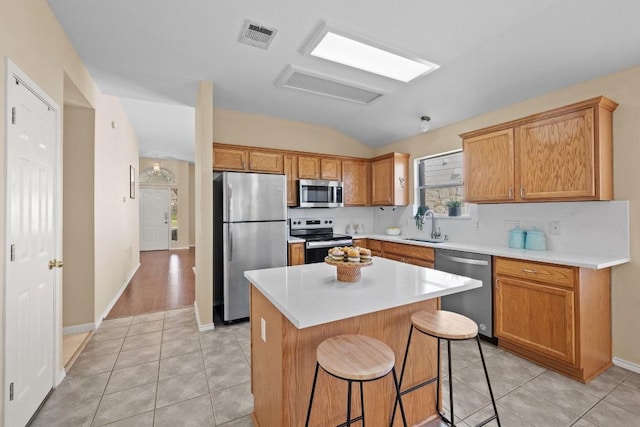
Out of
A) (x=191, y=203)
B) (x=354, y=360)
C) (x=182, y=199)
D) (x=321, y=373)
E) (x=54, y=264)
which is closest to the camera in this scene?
(x=354, y=360)

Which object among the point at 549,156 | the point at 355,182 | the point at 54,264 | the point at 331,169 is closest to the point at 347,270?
the point at 54,264

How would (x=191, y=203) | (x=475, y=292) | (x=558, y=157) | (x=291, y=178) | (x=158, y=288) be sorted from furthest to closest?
(x=191, y=203) → (x=158, y=288) → (x=291, y=178) → (x=475, y=292) → (x=558, y=157)

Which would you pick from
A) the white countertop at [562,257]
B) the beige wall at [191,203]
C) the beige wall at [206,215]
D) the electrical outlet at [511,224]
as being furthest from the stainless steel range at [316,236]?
the beige wall at [191,203]

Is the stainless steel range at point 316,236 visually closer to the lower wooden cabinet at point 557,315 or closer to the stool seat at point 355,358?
the lower wooden cabinet at point 557,315

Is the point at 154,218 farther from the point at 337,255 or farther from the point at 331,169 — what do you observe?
the point at 337,255

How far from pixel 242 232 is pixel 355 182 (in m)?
2.21

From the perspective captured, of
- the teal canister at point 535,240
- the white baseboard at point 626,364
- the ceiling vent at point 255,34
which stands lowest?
the white baseboard at point 626,364

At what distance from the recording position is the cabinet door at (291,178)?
4273mm

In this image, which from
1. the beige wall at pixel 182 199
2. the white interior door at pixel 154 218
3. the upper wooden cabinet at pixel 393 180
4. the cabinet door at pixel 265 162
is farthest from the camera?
the beige wall at pixel 182 199

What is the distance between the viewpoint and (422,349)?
1740 millimetres

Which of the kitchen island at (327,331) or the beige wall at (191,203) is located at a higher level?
the beige wall at (191,203)

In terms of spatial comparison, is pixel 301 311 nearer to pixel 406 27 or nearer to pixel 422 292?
pixel 422 292

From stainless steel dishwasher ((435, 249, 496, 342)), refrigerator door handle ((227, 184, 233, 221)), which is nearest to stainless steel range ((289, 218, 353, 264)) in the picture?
refrigerator door handle ((227, 184, 233, 221))

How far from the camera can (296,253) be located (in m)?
A: 3.89
